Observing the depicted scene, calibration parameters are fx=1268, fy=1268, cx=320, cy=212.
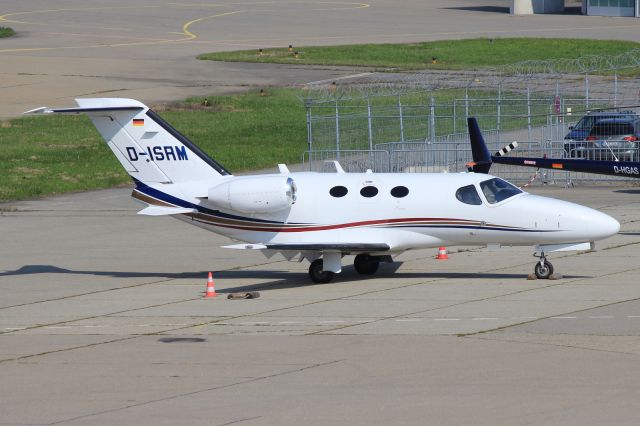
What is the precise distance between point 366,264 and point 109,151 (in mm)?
26017

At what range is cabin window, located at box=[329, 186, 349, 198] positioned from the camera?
90.2ft

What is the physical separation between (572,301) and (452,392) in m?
7.56

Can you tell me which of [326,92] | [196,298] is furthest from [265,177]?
Result: [326,92]

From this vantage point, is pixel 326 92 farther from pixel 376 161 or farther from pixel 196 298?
pixel 196 298

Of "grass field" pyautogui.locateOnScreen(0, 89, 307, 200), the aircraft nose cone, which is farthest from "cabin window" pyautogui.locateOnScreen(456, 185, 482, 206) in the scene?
"grass field" pyautogui.locateOnScreen(0, 89, 307, 200)

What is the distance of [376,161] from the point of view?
4550 cm

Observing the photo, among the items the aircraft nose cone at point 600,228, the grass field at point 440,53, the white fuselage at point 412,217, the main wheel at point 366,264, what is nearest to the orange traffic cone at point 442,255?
the main wheel at point 366,264

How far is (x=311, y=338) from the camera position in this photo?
21484mm

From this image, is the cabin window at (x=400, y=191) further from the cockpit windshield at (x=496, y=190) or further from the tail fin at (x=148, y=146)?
the tail fin at (x=148, y=146)

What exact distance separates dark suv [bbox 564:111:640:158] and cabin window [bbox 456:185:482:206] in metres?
16.6

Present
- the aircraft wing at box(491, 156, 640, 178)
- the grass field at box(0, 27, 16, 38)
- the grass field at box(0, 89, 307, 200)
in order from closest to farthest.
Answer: the aircraft wing at box(491, 156, 640, 178), the grass field at box(0, 89, 307, 200), the grass field at box(0, 27, 16, 38)

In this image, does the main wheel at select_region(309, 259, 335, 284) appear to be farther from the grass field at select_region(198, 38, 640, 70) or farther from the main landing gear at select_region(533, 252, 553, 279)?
the grass field at select_region(198, 38, 640, 70)

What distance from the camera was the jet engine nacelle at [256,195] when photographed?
89.1ft

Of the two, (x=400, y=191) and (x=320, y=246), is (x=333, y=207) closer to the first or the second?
(x=320, y=246)
